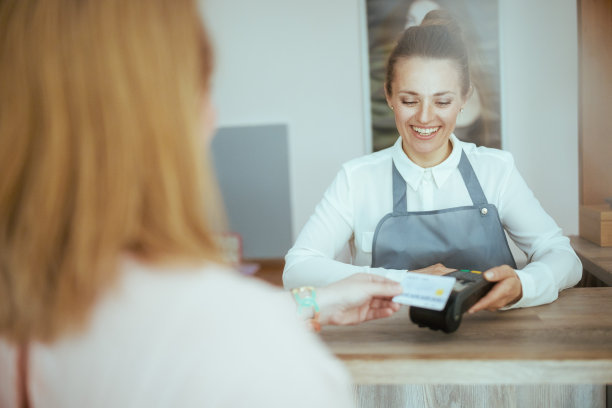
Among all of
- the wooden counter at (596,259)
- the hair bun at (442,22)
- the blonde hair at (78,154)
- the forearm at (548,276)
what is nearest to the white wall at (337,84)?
the wooden counter at (596,259)

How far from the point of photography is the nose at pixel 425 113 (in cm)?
180

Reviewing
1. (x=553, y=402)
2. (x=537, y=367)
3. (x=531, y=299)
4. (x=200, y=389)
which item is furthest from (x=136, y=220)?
(x=553, y=402)

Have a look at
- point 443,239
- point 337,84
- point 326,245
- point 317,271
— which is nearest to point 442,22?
point 443,239

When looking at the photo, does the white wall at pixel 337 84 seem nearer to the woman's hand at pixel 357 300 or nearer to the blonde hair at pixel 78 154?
the woman's hand at pixel 357 300

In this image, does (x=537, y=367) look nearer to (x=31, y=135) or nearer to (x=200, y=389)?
(x=200, y=389)

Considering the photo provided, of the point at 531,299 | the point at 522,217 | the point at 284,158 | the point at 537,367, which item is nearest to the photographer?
the point at 537,367

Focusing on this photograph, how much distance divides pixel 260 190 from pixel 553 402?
300cm

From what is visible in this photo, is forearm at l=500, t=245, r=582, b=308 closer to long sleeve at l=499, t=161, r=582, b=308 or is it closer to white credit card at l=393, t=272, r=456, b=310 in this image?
long sleeve at l=499, t=161, r=582, b=308

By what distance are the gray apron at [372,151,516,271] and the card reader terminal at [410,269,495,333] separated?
2.02 ft

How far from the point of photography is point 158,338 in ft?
1.61

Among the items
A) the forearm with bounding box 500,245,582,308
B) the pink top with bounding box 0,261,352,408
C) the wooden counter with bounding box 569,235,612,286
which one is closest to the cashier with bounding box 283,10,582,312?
the forearm with bounding box 500,245,582,308

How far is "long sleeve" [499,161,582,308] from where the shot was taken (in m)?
1.21

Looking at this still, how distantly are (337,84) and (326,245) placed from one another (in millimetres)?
2309

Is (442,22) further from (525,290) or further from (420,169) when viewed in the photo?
(525,290)
